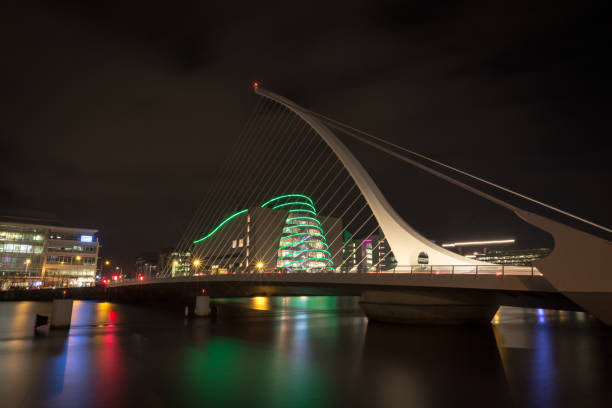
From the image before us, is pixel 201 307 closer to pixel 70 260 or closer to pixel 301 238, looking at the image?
pixel 301 238

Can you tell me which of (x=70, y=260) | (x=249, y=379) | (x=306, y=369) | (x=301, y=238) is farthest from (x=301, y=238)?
(x=249, y=379)

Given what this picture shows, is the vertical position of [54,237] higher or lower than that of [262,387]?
higher

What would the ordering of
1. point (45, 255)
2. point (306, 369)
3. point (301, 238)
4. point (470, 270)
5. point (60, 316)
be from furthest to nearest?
point (301, 238) → point (45, 255) → point (60, 316) → point (470, 270) → point (306, 369)

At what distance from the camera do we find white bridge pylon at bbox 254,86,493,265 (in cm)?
2327

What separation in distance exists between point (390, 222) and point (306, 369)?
13770 mm

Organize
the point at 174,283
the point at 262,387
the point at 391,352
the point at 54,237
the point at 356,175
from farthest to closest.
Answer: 1. the point at 54,237
2. the point at 174,283
3. the point at 356,175
4. the point at 391,352
5. the point at 262,387

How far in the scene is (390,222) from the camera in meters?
26.2

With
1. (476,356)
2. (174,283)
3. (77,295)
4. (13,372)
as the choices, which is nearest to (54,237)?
(77,295)

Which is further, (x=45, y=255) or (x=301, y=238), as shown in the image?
(x=301, y=238)

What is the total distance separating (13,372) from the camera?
12.8 m

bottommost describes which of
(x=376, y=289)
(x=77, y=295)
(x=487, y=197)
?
(x=77, y=295)

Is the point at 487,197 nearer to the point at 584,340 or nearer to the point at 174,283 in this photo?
the point at 584,340

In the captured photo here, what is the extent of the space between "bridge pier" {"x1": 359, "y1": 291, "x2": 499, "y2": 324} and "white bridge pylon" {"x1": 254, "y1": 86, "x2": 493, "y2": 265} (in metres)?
2.41

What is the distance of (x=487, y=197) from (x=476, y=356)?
6499 mm
